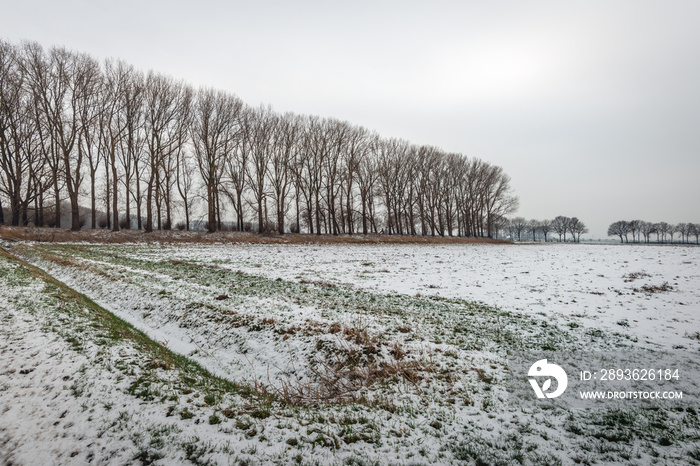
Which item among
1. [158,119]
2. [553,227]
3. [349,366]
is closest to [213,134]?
[158,119]

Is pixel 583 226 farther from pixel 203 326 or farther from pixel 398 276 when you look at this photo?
pixel 203 326

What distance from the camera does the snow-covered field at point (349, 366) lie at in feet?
12.3

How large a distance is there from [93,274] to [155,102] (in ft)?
97.5

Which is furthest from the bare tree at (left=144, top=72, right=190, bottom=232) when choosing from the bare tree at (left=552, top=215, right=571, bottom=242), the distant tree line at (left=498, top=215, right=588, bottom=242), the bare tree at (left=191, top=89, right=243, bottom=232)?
the bare tree at (left=552, top=215, right=571, bottom=242)

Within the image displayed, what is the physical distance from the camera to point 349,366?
6227 millimetres

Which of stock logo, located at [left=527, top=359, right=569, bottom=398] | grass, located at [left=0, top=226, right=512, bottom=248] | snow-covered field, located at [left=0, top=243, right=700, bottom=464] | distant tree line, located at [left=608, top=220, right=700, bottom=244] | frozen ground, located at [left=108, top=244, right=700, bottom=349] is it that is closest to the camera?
snow-covered field, located at [left=0, top=243, right=700, bottom=464]

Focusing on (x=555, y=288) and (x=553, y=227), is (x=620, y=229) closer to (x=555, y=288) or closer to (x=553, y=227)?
(x=553, y=227)

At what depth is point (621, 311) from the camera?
941 centimetres

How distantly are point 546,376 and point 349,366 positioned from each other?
377 cm

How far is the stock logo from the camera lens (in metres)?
5.08

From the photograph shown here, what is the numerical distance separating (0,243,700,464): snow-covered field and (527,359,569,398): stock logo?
54 cm

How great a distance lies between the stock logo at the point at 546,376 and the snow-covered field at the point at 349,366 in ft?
1.77

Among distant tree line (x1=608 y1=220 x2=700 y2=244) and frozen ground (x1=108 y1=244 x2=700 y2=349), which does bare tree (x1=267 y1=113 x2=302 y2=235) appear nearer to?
frozen ground (x1=108 y1=244 x2=700 y2=349)

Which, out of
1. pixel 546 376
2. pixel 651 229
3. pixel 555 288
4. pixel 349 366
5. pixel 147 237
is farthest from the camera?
pixel 651 229
